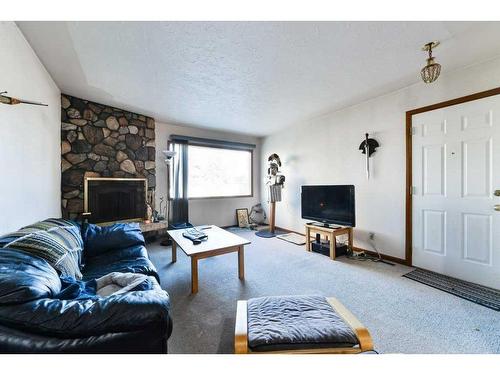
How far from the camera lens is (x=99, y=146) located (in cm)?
329

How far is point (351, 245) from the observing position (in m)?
3.03

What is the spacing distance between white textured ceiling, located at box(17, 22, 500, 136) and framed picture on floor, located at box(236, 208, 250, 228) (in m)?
2.65

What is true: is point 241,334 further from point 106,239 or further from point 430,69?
point 430,69

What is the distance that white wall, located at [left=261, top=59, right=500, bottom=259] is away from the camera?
2281 mm

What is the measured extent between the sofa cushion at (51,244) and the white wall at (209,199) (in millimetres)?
2347

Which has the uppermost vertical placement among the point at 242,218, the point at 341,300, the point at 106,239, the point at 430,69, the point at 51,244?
the point at 430,69

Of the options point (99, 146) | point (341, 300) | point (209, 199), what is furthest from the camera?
point (209, 199)

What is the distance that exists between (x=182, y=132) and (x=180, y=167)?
0.74 metres

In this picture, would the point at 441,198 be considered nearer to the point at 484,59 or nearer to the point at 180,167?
the point at 484,59

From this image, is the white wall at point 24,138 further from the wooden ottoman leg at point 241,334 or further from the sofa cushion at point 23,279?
the wooden ottoman leg at point 241,334

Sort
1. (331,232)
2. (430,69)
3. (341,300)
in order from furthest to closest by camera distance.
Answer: (331,232) → (341,300) → (430,69)

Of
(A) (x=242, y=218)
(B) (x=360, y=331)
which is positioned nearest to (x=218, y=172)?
(A) (x=242, y=218)

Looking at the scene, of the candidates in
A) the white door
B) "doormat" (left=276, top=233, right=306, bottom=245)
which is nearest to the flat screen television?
"doormat" (left=276, top=233, right=306, bottom=245)

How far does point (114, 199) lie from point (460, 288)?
15.1ft
